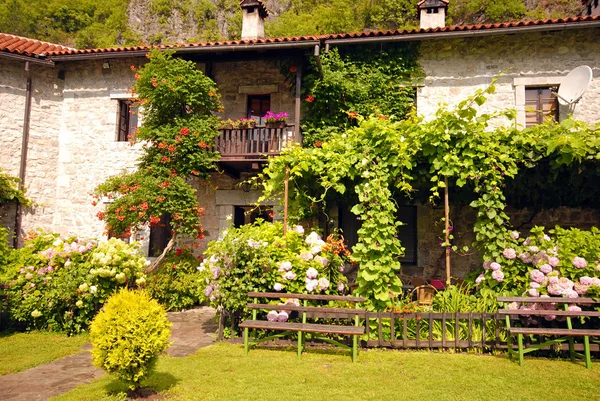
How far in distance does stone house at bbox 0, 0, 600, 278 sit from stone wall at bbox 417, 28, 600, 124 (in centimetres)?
2

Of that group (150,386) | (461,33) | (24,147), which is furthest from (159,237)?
(461,33)

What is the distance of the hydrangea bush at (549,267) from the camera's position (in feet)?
18.8

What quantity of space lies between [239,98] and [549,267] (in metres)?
7.92

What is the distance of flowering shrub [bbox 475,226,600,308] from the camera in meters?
5.73

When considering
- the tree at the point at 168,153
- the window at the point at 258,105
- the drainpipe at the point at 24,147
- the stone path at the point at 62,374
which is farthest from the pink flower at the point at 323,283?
the drainpipe at the point at 24,147

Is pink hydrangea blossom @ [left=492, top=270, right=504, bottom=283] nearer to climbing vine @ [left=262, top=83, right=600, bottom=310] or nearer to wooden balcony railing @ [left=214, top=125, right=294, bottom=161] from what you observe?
climbing vine @ [left=262, top=83, right=600, bottom=310]

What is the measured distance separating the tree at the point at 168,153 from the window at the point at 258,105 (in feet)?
4.79

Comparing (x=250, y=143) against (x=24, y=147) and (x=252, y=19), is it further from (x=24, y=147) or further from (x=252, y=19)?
(x=24, y=147)

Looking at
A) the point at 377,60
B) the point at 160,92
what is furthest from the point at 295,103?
the point at 160,92

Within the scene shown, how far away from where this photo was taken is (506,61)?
32.2 feet

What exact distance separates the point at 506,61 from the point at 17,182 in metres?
12.1

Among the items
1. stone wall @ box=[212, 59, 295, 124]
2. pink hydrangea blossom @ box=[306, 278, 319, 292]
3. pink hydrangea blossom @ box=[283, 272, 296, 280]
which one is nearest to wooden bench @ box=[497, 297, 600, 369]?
pink hydrangea blossom @ box=[306, 278, 319, 292]

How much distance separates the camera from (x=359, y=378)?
4699 millimetres

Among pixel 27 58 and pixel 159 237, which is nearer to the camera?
pixel 27 58
